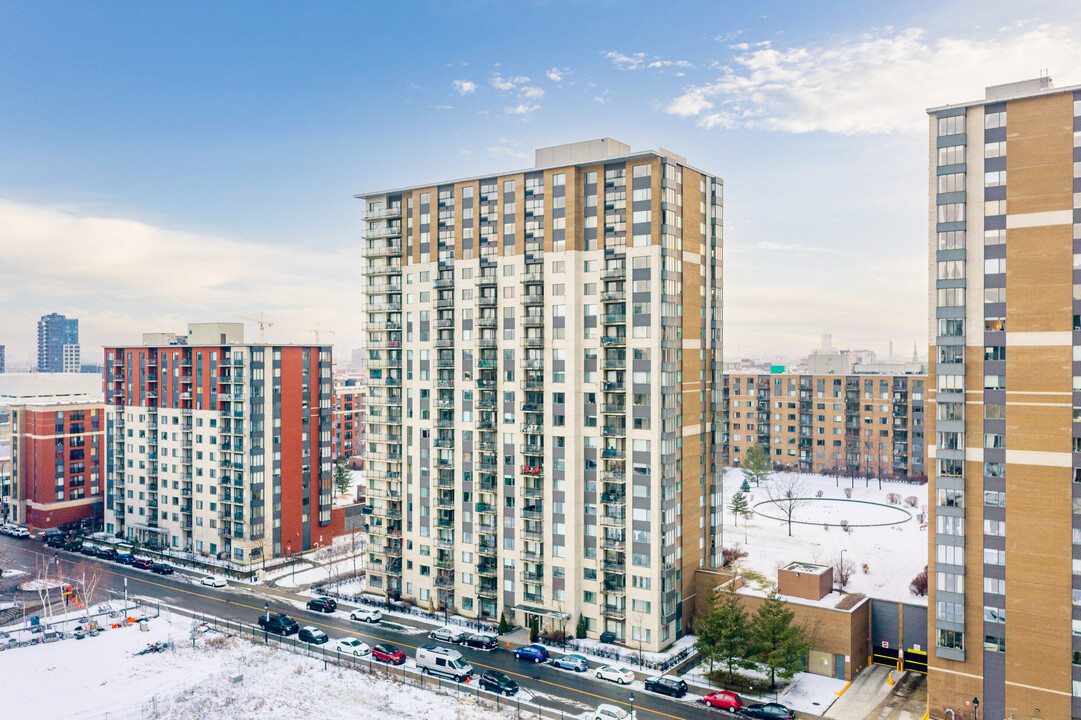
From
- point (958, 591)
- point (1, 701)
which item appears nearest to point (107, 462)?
point (1, 701)

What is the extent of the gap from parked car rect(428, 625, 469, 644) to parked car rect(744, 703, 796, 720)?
2749 centimetres

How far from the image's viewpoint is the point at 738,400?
175m

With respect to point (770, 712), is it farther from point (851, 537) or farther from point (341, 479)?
point (341, 479)

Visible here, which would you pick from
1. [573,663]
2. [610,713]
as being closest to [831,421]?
[573,663]

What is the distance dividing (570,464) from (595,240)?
2212 cm

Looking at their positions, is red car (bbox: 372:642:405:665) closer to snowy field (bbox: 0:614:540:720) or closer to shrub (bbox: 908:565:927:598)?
snowy field (bbox: 0:614:540:720)

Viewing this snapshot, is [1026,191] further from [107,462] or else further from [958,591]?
[107,462]

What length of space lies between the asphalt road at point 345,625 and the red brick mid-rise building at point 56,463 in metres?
6.98

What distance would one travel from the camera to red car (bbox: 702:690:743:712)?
185 ft

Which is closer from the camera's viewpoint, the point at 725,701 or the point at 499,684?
the point at 725,701

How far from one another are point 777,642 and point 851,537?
5436 centimetres

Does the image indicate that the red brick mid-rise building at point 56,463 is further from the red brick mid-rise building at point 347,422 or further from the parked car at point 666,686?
the parked car at point 666,686

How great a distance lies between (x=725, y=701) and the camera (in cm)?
5669

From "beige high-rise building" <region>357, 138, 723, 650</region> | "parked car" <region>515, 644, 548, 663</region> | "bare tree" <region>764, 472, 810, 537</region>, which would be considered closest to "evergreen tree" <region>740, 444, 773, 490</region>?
"bare tree" <region>764, 472, 810, 537</region>
